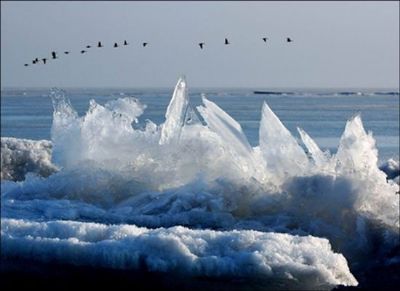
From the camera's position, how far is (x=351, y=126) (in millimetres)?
20953

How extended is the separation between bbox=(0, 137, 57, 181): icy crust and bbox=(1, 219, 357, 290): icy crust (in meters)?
8.59

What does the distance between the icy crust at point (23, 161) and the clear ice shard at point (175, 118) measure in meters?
4.55

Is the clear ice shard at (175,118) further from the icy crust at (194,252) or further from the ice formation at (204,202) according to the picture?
the icy crust at (194,252)

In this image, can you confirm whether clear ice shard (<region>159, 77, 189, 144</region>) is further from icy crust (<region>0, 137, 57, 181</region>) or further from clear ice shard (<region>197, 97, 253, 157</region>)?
icy crust (<region>0, 137, 57, 181</region>)

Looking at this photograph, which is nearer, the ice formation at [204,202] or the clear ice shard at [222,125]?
the ice formation at [204,202]

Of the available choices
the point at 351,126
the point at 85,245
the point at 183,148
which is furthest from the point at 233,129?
the point at 85,245

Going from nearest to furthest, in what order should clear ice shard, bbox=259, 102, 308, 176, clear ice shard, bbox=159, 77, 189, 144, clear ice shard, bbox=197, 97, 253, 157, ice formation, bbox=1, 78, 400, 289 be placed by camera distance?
ice formation, bbox=1, 78, 400, 289
clear ice shard, bbox=259, 102, 308, 176
clear ice shard, bbox=197, 97, 253, 157
clear ice shard, bbox=159, 77, 189, 144

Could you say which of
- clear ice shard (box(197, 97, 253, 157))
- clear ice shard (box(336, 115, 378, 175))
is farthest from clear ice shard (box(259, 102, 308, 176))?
clear ice shard (box(336, 115, 378, 175))

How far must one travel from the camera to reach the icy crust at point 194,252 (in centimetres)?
1530

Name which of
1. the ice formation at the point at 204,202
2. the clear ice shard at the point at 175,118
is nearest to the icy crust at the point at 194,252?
the ice formation at the point at 204,202

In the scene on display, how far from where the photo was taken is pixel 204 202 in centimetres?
1944

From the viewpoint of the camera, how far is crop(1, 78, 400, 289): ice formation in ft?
51.7

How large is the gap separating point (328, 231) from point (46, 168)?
31.9 ft

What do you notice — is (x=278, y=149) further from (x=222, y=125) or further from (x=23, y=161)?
(x=23, y=161)
